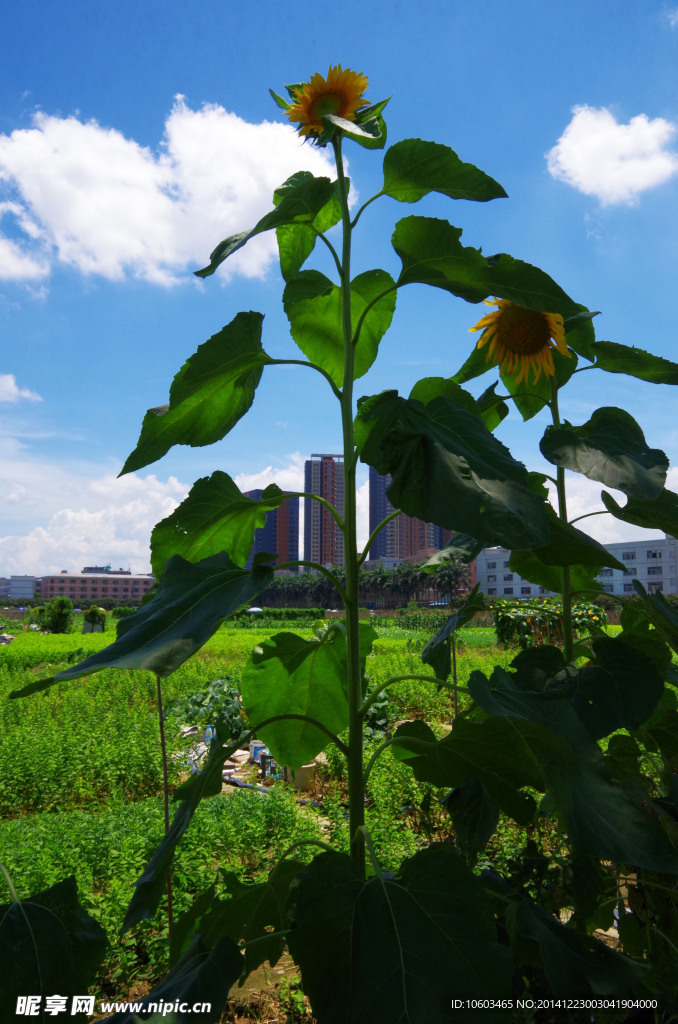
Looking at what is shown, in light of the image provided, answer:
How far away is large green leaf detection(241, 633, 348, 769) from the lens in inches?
45.1

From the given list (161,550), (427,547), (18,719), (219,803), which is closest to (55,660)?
(18,719)

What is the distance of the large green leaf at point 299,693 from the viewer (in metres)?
1.15

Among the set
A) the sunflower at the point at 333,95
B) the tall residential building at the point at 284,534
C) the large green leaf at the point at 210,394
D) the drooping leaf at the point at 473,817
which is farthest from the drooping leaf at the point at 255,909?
the tall residential building at the point at 284,534

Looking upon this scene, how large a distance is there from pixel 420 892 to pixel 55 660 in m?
14.0

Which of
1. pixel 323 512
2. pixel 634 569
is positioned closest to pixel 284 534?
pixel 323 512

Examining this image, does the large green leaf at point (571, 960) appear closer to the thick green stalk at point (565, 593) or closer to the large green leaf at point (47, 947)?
the thick green stalk at point (565, 593)

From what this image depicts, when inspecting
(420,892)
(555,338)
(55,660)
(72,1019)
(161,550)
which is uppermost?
(555,338)

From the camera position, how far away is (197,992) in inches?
27.9

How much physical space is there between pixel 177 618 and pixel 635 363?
0.82m

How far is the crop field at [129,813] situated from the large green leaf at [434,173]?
3.60ft

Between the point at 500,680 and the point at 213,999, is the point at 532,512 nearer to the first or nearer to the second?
the point at 500,680

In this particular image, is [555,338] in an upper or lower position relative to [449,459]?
upper

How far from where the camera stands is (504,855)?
9.03 feet

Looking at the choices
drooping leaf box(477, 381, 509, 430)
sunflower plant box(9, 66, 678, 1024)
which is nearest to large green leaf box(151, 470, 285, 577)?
sunflower plant box(9, 66, 678, 1024)
